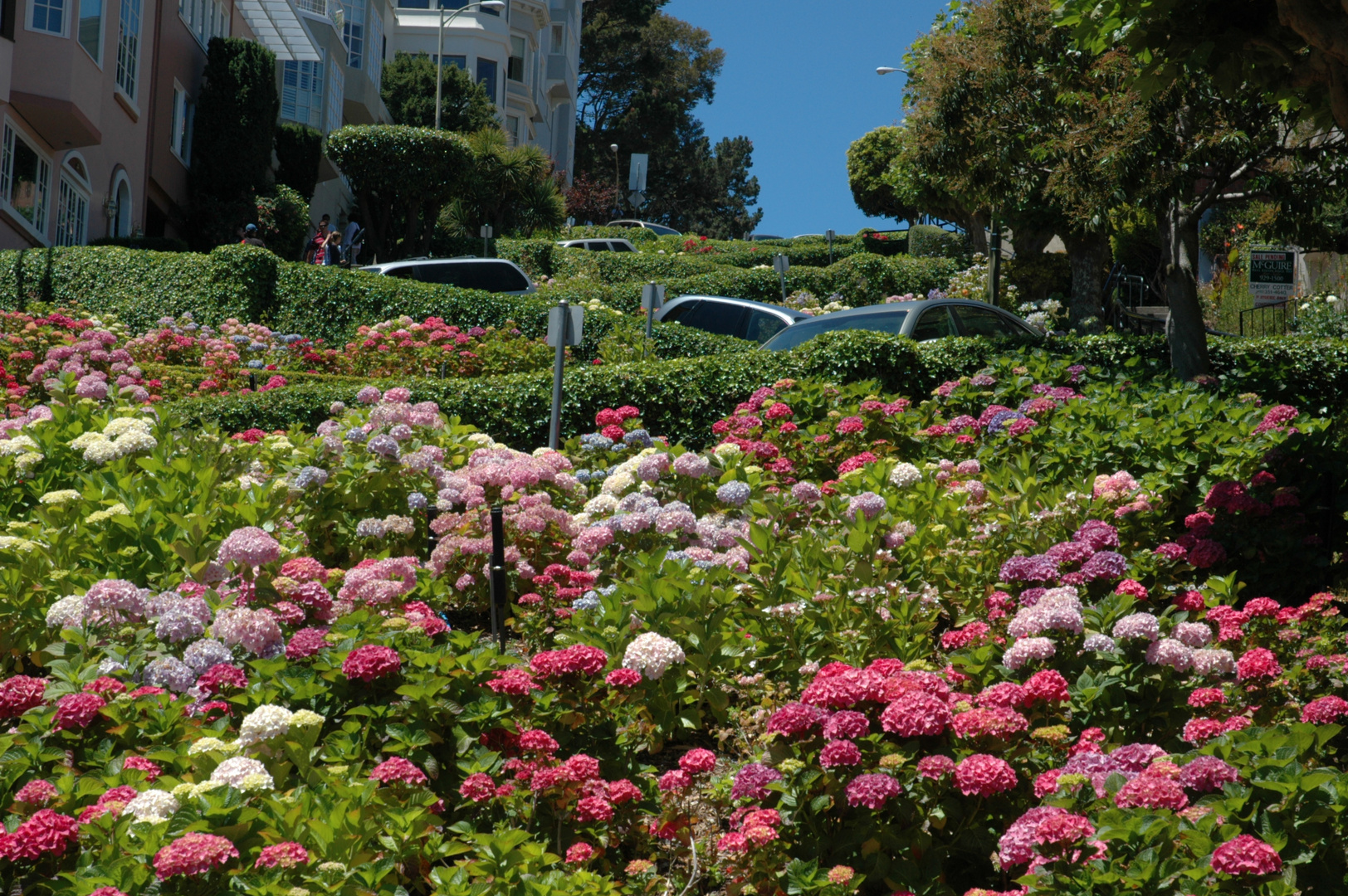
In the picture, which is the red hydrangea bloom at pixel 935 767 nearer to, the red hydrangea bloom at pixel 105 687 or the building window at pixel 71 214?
the red hydrangea bloom at pixel 105 687

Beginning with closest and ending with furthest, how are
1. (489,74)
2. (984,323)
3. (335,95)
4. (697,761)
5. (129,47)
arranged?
(697,761) → (984,323) → (129,47) → (335,95) → (489,74)

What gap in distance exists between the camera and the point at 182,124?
2819 centimetres

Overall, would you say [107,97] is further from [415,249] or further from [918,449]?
[918,449]

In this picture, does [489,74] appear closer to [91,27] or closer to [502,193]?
[502,193]

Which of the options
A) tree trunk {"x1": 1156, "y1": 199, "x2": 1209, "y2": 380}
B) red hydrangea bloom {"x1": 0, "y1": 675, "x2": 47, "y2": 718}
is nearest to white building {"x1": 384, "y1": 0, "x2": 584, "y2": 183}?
tree trunk {"x1": 1156, "y1": 199, "x2": 1209, "y2": 380}

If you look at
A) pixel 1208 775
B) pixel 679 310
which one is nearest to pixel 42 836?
pixel 1208 775

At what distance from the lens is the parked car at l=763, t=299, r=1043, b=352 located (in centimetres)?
1209

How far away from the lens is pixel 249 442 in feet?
24.2

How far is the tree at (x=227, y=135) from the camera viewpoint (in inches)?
1121

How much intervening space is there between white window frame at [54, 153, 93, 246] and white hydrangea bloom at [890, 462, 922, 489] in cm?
1949

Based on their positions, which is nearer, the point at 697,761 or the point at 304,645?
the point at 697,761

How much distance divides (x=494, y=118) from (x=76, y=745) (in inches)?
1974

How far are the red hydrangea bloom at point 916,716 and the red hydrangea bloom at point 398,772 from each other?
1441 mm

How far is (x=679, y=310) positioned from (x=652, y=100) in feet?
206
